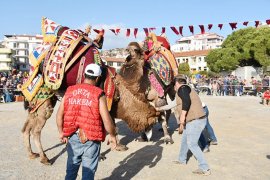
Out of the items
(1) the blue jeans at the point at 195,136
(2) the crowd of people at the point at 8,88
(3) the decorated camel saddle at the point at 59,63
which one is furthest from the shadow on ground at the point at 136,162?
(2) the crowd of people at the point at 8,88

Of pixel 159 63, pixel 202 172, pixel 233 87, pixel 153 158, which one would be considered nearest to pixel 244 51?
pixel 233 87

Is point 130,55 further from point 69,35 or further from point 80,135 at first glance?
point 80,135

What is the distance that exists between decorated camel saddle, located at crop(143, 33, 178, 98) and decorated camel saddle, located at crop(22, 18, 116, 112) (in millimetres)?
1705

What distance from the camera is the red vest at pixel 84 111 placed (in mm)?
4156

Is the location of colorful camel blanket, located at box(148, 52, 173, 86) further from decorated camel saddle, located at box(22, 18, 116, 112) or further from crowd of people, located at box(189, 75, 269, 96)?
crowd of people, located at box(189, 75, 269, 96)

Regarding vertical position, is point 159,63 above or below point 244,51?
below

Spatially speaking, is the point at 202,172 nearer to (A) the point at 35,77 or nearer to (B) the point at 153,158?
(B) the point at 153,158

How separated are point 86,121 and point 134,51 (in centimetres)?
326

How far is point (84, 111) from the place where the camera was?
417 cm

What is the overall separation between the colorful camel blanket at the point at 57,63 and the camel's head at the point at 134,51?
114 cm

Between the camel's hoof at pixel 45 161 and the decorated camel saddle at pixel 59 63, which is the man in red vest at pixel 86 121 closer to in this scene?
the decorated camel saddle at pixel 59 63

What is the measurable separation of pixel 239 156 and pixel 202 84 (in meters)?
25.5

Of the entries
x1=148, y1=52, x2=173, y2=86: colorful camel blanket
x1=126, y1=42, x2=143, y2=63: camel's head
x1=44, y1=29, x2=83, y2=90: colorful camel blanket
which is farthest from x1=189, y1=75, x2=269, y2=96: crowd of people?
x1=44, y1=29, x2=83, y2=90: colorful camel blanket

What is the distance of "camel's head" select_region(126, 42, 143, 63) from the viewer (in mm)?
7162
